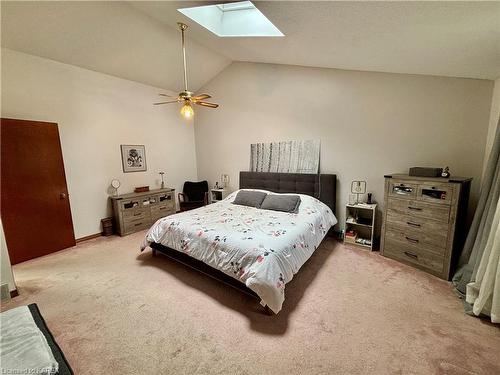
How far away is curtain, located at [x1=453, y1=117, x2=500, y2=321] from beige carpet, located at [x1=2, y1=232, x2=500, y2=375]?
0.47ft

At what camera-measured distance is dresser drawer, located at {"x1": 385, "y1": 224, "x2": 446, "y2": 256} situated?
2562 millimetres

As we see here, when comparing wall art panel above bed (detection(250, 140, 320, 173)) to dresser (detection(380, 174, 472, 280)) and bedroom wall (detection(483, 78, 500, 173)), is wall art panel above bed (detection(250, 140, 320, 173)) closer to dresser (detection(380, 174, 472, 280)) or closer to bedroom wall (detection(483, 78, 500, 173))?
dresser (detection(380, 174, 472, 280))

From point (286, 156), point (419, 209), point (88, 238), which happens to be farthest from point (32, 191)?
point (419, 209)

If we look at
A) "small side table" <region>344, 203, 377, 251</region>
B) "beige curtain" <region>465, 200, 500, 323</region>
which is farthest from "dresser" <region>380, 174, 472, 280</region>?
"beige curtain" <region>465, 200, 500, 323</region>

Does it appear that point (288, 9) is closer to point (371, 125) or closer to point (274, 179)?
point (371, 125)

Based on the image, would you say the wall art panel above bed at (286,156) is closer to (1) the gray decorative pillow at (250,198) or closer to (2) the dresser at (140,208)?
(1) the gray decorative pillow at (250,198)

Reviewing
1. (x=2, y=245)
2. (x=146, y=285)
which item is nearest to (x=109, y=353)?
(x=146, y=285)

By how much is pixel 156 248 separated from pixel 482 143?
176 inches

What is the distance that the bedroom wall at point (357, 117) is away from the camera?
2.78 metres

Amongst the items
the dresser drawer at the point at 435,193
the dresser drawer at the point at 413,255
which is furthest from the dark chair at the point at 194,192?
the dresser drawer at the point at 435,193

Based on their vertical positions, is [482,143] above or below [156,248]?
above

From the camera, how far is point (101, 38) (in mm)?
3084

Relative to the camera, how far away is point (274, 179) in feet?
13.8

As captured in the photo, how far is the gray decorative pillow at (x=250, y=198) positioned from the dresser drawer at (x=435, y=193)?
2.19 metres
